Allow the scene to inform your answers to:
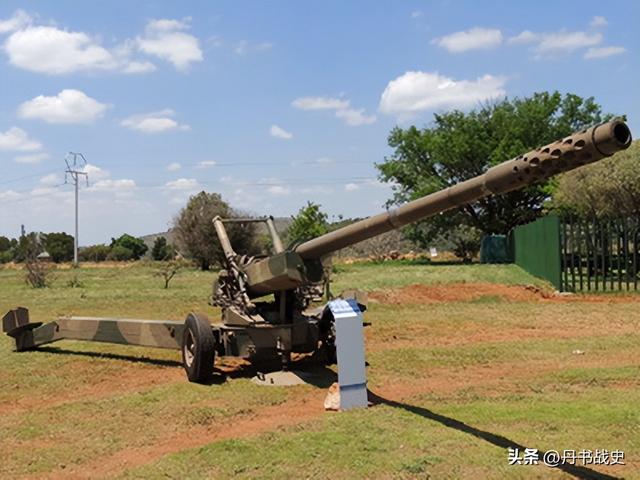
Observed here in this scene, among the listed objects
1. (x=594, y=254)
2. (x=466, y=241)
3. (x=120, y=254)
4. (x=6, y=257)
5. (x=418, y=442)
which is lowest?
(x=418, y=442)

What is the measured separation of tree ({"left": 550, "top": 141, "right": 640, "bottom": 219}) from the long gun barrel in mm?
19407

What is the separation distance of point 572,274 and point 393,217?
14.9 meters

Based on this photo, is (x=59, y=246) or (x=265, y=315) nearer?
(x=265, y=315)

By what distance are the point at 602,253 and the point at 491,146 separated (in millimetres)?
20930

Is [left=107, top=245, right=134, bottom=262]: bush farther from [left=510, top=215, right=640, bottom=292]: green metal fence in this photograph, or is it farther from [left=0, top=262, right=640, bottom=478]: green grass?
[left=0, top=262, right=640, bottom=478]: green grass

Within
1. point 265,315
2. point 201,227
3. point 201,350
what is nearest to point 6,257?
point 201,227

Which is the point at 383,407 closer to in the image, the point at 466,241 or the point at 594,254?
the point at 594,254

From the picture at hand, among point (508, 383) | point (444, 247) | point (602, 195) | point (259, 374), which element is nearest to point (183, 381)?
point (259, 374)

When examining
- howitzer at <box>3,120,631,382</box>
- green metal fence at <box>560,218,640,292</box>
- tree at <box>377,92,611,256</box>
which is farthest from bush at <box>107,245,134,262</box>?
howitzer at <box>3,120,631,382</box>

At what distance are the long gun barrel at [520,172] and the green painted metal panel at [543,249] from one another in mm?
14791

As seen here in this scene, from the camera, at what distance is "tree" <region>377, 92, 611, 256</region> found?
3969 cm

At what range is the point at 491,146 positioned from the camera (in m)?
40.0

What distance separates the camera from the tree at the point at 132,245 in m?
73.9

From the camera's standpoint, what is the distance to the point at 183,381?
28.5ft
